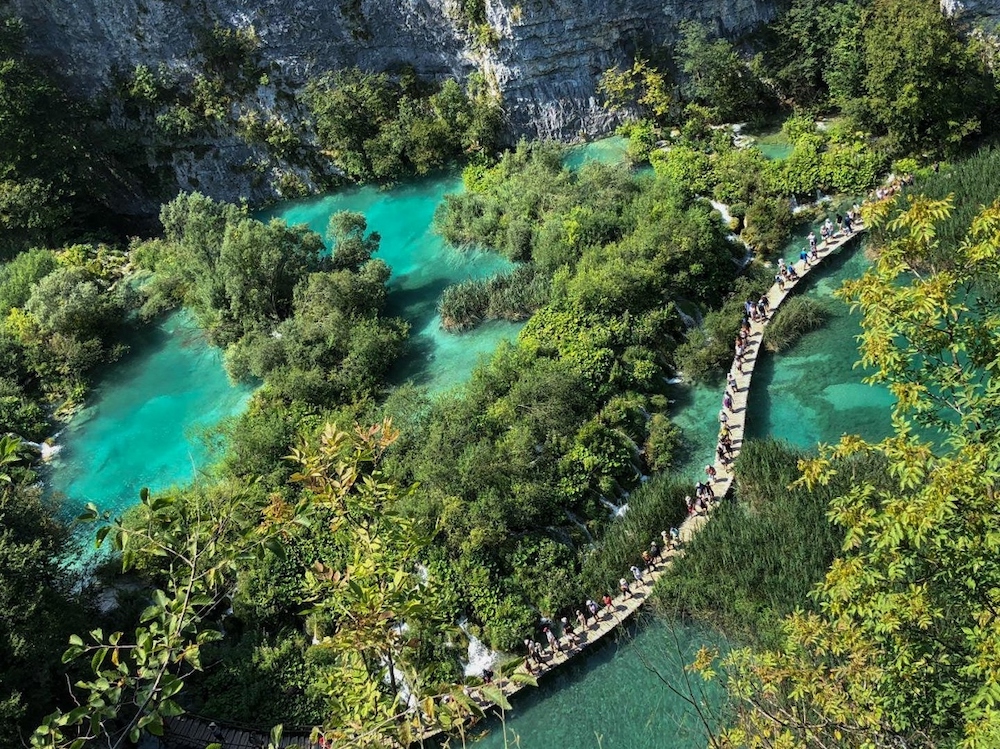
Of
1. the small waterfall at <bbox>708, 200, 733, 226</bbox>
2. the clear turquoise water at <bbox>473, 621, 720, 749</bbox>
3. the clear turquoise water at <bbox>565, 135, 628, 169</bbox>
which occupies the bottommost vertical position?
the clear turquoise water at <bbox>473, 621, 720, 749</bbox>

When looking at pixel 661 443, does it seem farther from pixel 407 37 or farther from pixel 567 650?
pixel 407 37

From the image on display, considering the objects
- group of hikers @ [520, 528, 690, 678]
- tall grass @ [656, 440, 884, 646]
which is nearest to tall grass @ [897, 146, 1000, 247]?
tall grass @ [656, 440, 884, 646]

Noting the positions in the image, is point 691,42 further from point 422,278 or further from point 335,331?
point 335,331

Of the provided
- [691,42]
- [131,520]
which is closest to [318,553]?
[131,520]

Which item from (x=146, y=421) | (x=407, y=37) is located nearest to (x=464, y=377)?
(x=146, y=421)

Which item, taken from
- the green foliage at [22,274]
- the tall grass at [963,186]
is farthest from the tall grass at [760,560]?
the green foliage at [22,274]

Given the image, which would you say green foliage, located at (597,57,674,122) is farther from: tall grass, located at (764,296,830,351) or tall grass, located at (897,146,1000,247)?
tall grass, located at (764,296,830,351)

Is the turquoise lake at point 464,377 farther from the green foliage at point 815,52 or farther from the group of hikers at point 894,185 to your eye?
the green foliage at point 815,52
